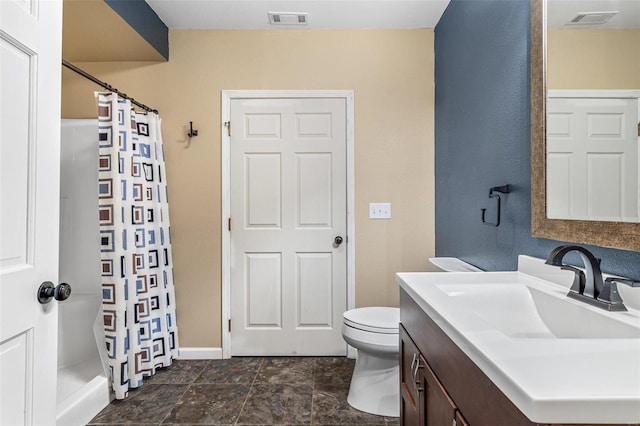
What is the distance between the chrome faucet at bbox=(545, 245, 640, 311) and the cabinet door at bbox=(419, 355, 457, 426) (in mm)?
467

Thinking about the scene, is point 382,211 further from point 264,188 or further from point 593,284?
point 593,284

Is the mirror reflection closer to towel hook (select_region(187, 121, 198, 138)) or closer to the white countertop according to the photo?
the white countertop

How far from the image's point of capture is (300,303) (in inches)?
109

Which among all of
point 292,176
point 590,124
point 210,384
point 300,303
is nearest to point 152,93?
point 292,176

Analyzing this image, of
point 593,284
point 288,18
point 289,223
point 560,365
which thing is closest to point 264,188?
point 289,223

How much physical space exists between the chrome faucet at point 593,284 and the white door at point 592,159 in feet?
0.54

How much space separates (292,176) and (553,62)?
6.02ft

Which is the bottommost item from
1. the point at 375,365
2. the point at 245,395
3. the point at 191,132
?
the point at 245,395

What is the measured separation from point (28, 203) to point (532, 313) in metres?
1.52

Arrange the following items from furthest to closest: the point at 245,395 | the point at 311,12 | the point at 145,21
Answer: the point at 311,12
the point at 145,21
the point at 245,395

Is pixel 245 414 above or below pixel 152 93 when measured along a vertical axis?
below

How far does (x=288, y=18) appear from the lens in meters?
2.59

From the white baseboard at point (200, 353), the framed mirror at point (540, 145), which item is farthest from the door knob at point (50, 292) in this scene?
the white baseboard at point (200, 353)

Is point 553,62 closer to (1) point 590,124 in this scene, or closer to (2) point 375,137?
(1) point 590,124
